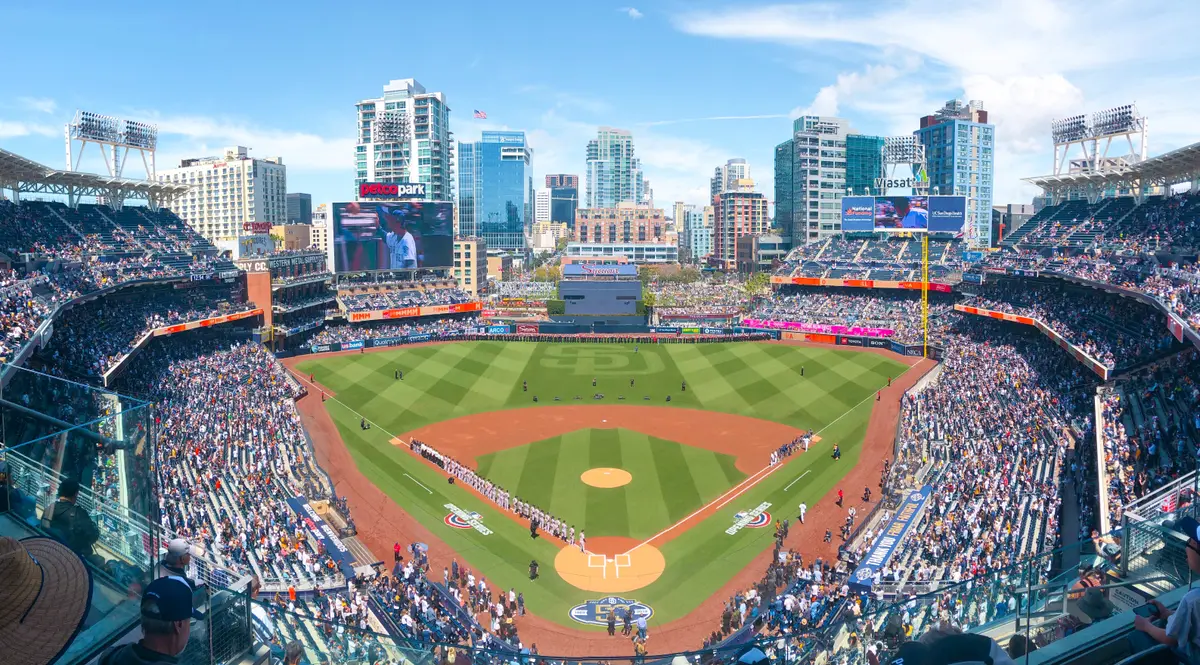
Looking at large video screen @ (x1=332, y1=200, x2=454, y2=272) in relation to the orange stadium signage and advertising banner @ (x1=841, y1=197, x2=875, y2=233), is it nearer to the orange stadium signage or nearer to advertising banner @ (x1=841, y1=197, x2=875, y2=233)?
the orange stadium signage

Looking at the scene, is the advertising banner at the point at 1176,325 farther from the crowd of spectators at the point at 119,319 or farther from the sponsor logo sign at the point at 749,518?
the crowd of spectators at the point at 119,319

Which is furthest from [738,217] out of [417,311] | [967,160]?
[417,311]

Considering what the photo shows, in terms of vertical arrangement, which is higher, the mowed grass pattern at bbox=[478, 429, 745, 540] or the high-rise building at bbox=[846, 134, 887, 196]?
the high-rise building at bbox=[846, 134, 887, 196]

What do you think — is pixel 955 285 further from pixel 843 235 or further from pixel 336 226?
pixel 336 226

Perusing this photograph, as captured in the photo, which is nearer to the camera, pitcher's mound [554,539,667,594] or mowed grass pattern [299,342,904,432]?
pitcher's mound [554,539,667,594]

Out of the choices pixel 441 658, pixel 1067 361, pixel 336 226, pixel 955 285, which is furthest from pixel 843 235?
pixel 441 658

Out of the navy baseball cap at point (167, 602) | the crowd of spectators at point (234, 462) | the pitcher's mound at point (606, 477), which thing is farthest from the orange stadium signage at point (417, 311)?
the navy baseball cap at point (167, 602)

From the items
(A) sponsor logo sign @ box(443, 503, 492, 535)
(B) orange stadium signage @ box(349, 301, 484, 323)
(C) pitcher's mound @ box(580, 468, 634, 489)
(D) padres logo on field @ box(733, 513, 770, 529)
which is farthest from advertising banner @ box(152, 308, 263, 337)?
(D) padres logo on field @ box(733, 513, 770, 529)
